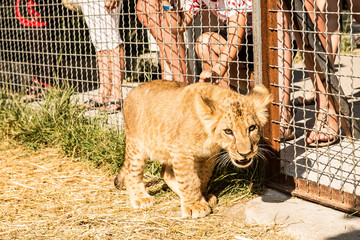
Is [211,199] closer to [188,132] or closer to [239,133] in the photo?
[188,132]

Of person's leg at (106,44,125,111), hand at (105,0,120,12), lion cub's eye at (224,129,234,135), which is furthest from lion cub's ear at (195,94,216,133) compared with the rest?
hand at (105,0,120,12)

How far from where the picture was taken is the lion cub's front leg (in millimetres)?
3346

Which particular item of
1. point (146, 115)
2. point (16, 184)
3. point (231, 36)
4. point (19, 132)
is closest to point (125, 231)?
point (146, 115)

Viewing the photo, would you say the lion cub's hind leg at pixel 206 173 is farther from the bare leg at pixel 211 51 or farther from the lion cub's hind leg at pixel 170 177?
the bare leg at pixel 211 51

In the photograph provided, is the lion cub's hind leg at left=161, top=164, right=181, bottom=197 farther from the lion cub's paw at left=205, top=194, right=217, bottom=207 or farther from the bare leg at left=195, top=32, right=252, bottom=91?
the bare leg at left=195, top=32, right=252, bottom=91

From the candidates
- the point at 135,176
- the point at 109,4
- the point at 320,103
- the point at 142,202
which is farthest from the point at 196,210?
the point at 109,4

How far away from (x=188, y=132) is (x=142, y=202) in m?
0.70

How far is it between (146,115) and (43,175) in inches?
54.6

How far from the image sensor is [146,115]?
3.66 m

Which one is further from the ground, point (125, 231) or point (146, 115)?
point (146, 115)

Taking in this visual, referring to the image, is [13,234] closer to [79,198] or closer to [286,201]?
[79,198]

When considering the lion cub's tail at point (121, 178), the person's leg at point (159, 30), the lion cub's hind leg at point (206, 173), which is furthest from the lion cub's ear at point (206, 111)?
the person's leg at point (159, 30)

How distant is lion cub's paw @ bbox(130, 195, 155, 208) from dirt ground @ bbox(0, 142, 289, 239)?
0.04 meters

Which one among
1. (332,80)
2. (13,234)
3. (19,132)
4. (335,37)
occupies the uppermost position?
(335,37)
